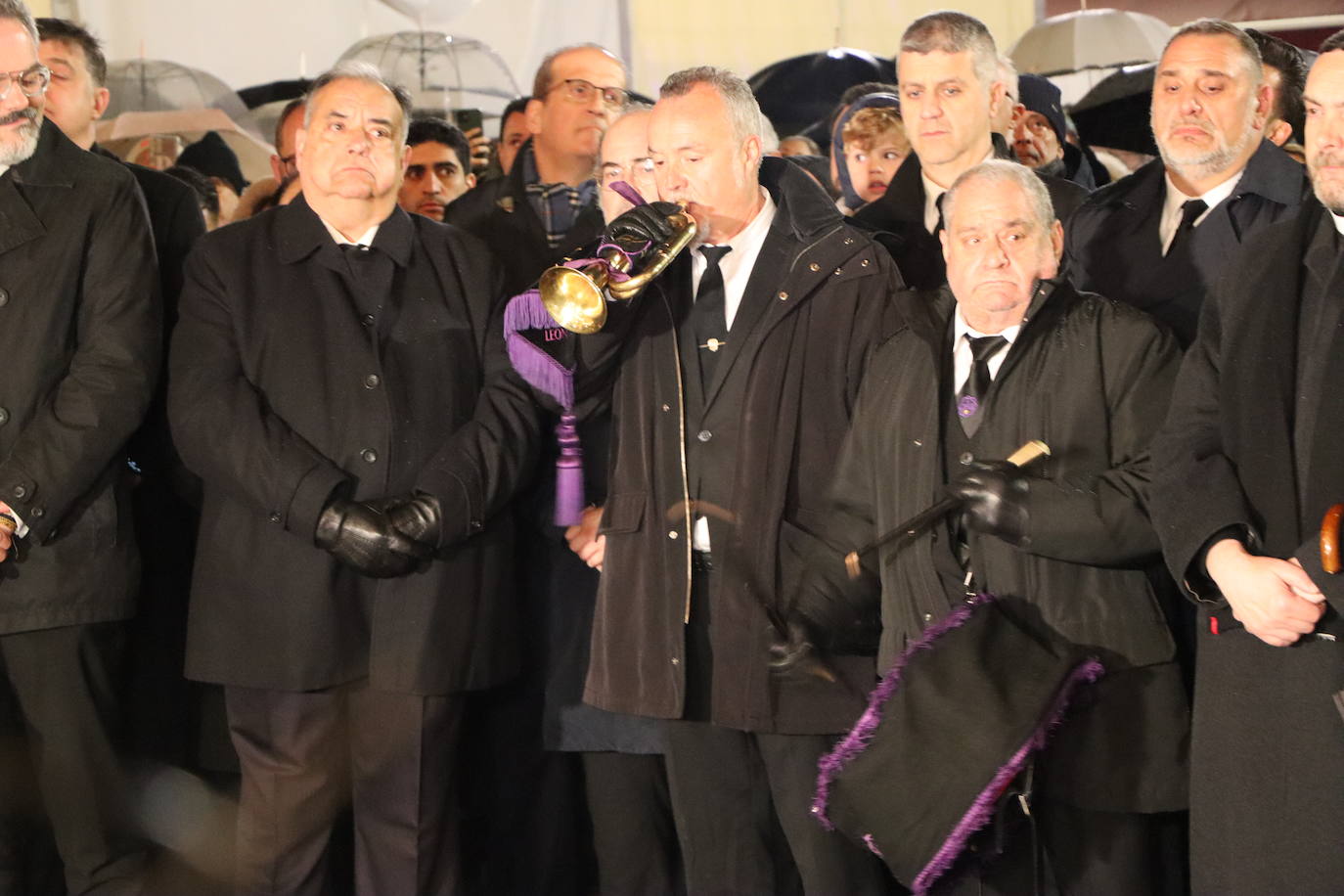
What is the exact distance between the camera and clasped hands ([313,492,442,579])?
348cm

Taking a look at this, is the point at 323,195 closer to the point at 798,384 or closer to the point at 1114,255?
the point at 798,384

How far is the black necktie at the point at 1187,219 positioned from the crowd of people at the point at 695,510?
0.01m

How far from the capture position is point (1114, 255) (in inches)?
152

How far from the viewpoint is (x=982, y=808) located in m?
2.82

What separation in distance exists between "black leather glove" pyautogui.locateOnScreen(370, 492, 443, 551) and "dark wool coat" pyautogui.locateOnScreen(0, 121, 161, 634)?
68 cm

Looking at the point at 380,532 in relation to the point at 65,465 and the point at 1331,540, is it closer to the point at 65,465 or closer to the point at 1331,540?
the point at 65,465

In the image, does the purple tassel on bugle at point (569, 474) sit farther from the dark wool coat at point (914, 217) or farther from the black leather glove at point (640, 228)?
the dark wool coat at point (914, 217)

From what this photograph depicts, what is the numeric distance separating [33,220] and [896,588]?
2.11 metres

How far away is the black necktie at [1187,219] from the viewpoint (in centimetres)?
376

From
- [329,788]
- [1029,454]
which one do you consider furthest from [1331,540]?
[329,788]

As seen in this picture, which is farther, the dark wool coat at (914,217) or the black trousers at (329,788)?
the dark wool coat at (914,217)

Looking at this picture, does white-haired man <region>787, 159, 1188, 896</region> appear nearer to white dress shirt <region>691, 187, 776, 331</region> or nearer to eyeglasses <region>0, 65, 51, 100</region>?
white dress shirt <region>691, 187, 776, 331</region>

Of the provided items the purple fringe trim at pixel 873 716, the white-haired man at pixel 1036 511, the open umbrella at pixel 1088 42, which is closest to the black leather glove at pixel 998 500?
the white-haired man at pixel 1036 511

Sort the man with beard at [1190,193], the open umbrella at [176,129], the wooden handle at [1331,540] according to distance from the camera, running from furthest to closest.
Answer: the open umbrella at [176,129] → the man with beard at [1190,193] → the wooden handle at [1331,540]
